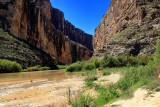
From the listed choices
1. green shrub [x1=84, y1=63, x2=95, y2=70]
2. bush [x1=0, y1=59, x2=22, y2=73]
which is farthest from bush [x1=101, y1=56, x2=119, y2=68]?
bush [x1=0, y1=59, x2=22, y2=73]

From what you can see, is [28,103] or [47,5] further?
[47,5]

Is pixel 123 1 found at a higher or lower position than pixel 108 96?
higher

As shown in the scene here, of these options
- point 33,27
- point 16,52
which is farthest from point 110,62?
point 33,27

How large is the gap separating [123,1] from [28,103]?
84.4 m

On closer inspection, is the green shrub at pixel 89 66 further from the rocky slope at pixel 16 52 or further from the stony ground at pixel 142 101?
the stony ground at pixel 142 101

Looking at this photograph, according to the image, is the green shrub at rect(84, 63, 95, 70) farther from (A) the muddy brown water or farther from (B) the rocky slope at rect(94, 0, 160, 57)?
(B) the rocky slope at rect(94, 0, 160, 57)

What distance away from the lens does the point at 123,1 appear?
316 feet

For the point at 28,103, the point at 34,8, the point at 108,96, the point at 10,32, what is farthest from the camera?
the point at 34,8

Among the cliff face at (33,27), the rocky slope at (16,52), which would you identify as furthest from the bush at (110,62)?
the cliff face at (33,27)

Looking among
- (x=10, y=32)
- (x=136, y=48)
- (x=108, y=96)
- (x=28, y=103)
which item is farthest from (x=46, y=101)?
(x=10, y=32)

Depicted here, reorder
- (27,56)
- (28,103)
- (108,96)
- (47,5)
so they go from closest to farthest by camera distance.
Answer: (108,96), (28,103), (27,56), (47,5)

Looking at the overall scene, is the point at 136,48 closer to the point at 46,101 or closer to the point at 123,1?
the point at 123,1

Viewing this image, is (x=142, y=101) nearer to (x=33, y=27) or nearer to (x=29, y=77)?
(x=29, y=77)

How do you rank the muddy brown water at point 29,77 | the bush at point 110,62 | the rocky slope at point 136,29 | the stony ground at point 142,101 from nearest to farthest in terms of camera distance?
the stony ground at point 142,101, the muddy brown water at point 29,77, the bush at point 110,62, the rocky slope at point 136,29
